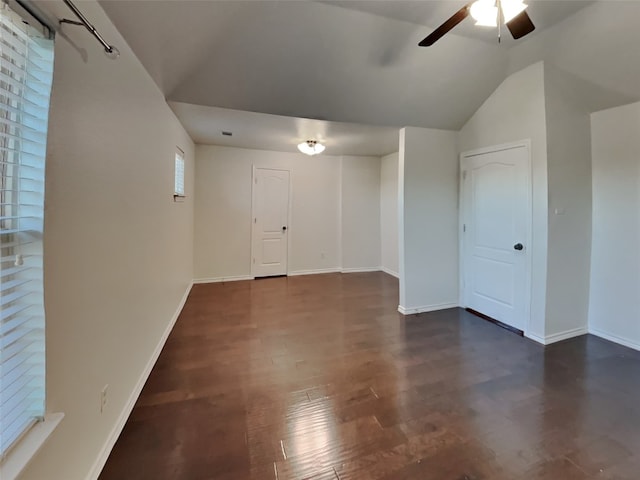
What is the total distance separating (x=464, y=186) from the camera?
3828mm

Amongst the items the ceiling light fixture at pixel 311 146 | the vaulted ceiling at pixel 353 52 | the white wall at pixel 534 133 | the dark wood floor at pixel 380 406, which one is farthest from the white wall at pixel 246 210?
the white wall at pixel 534 133

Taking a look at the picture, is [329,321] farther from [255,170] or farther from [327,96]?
[255,170]

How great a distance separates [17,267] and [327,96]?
9.11 feet

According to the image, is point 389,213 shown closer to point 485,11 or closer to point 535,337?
point 535,337

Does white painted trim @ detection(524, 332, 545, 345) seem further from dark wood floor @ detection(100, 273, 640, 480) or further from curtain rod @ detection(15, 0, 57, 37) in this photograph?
curtain rod @ detection(15, 0, 57, 37)

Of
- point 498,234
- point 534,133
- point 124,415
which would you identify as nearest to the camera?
point 124,415

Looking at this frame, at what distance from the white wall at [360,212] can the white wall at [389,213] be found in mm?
94

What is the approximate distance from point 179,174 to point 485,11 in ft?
11.6

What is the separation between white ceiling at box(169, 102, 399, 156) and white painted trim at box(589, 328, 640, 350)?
10.6 feet

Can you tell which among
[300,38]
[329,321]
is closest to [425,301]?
[329,321]

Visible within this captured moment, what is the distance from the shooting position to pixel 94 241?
1508 millimetres

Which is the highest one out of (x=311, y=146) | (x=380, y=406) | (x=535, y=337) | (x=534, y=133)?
(x=311, y=146)

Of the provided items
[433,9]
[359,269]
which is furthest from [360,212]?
[433,9]

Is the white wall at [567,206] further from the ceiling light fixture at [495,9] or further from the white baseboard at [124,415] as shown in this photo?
the white baseboard at [124,415]
